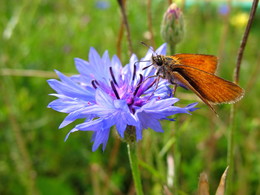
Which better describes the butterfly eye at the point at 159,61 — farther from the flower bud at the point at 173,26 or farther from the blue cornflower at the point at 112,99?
the flower bud at the point at 173,26

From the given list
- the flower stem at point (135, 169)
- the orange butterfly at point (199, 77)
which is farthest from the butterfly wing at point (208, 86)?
the flower stem at point (135, 169)

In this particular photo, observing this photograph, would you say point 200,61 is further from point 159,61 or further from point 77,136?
point 77,136

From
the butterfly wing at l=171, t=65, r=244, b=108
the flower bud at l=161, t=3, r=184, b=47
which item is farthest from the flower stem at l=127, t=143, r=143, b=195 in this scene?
A: the flower bud at l=161, t=3, r=184, b=47

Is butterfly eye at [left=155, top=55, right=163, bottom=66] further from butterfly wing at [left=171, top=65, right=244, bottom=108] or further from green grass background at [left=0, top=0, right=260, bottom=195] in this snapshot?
green grass background at [left=0, top=0, right=260, bottom=195]

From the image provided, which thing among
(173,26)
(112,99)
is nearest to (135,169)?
(112,99)

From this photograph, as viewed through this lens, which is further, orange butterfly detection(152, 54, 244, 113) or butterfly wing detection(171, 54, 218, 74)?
butterfly wing detection(171, 54, 218, 74)

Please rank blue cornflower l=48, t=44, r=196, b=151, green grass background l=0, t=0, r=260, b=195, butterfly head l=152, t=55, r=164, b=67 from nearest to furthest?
1. blue cornflower l=48, t=44, r=196, b=151
2. butterfly head l=152, t=55, r=164, b=67
3. green grass background l=0, t=0, r=260, b=195
